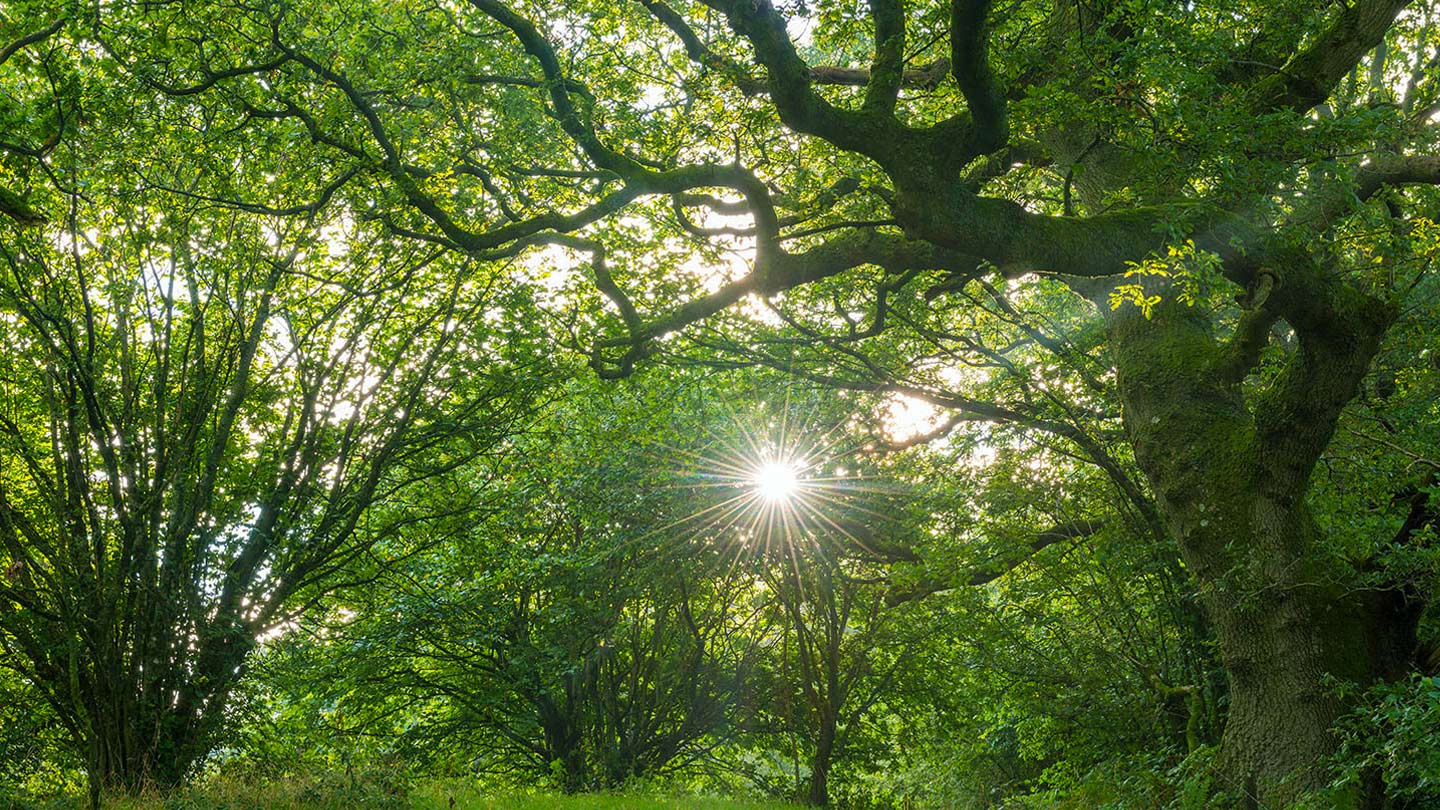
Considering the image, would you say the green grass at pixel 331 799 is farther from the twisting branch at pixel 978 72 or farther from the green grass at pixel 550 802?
the twisting branch at pixel 978 72

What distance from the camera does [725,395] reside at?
47.1 ft

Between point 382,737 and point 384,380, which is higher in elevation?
point 384,380

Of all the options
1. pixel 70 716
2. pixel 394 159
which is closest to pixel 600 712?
pixel 70 716

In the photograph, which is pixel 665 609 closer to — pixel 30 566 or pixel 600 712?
pixel 600 712

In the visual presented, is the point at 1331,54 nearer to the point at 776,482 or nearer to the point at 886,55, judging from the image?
the point at 886,55

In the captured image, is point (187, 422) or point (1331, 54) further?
point (187, 422)

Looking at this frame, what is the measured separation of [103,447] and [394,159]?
387 cm

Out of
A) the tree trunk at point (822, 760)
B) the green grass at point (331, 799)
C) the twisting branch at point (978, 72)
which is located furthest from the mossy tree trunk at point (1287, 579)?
the tree trunk at point (822, 760)

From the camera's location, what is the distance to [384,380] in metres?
11.8

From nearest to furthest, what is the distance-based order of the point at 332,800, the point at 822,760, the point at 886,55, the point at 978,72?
1. the point at 978,72
2. the point at 886,55
3. the point at 332,800
4. the point at 822,760

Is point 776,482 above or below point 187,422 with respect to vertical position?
above

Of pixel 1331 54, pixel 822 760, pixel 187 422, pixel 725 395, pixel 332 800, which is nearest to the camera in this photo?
pixel 332 800

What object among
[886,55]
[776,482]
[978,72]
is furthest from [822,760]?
[978,72]

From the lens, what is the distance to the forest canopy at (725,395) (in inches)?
283
